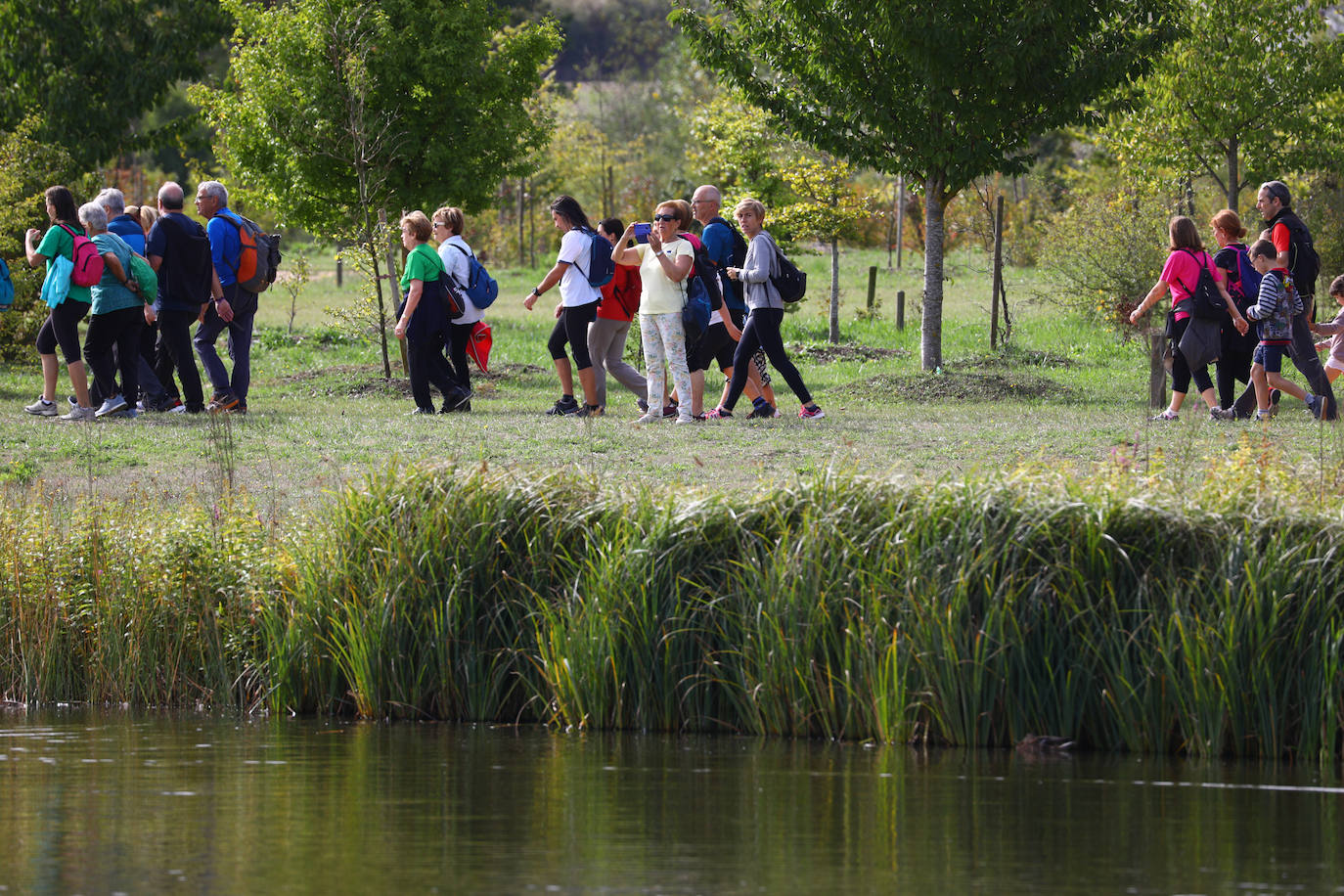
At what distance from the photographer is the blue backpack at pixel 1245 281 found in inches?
593

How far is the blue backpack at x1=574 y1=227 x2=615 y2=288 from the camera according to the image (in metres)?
14.9

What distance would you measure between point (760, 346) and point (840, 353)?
9.83 m

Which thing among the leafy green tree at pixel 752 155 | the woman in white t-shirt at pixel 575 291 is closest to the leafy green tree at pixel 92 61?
the leafy green tree at pixel 752 155

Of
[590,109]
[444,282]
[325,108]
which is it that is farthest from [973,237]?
[590,109]

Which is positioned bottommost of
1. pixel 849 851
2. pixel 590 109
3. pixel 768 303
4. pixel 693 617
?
pixel 849 851

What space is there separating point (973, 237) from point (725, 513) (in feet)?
111

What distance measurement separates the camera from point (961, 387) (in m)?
18.3

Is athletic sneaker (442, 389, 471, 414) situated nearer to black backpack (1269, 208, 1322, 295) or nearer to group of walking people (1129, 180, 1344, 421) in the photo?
group of walking people (1129, 180, 1344, 421)

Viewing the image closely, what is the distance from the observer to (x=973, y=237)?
41.4 meters

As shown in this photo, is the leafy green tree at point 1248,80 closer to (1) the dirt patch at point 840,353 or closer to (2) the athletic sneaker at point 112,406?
(1) the dirt patch at point 840,353

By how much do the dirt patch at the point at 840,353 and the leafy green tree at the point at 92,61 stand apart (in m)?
12.5

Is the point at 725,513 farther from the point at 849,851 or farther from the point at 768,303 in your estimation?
the point at 768,303

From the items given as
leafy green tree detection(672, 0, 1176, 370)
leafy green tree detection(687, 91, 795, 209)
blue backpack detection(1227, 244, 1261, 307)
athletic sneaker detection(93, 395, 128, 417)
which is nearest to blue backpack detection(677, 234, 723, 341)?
blue backpack detection(1227, 244, 1261, 307)

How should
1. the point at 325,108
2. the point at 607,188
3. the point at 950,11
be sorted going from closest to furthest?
the point at 950,11
the point at 325,108
the point at 607,188
